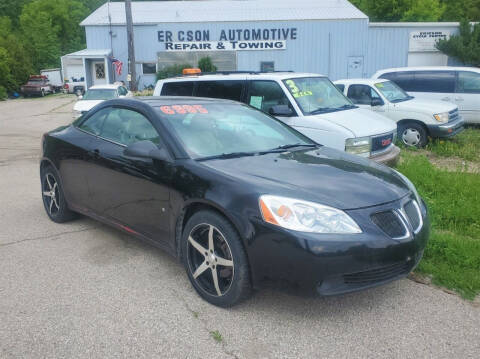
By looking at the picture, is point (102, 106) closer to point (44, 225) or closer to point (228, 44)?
point (44, 225)

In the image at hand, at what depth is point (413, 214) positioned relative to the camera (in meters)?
3.47

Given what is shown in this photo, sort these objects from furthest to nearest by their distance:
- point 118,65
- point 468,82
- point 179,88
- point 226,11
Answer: point 226,11, point 118,65, point 468,82, point 179,88

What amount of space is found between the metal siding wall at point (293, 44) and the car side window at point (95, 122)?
2606 centimetres

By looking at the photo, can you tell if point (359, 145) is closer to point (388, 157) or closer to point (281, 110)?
point (388, 157)

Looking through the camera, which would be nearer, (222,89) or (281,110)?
(281,110)

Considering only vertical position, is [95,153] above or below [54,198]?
above

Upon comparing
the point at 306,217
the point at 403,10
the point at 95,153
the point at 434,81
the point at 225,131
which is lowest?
the point at 306,217

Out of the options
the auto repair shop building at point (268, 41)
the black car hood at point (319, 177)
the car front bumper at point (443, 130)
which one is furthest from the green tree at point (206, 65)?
the black car hood at point (319, 177)

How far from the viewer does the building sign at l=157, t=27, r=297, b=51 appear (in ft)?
97.9

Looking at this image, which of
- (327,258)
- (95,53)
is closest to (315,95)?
(327,258)

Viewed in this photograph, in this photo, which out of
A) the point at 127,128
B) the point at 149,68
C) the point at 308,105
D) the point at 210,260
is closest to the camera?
the point at 210,260

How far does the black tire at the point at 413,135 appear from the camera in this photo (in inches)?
407

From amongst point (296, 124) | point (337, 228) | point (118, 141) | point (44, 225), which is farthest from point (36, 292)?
point (296, 124)

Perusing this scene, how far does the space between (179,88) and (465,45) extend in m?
23.4
